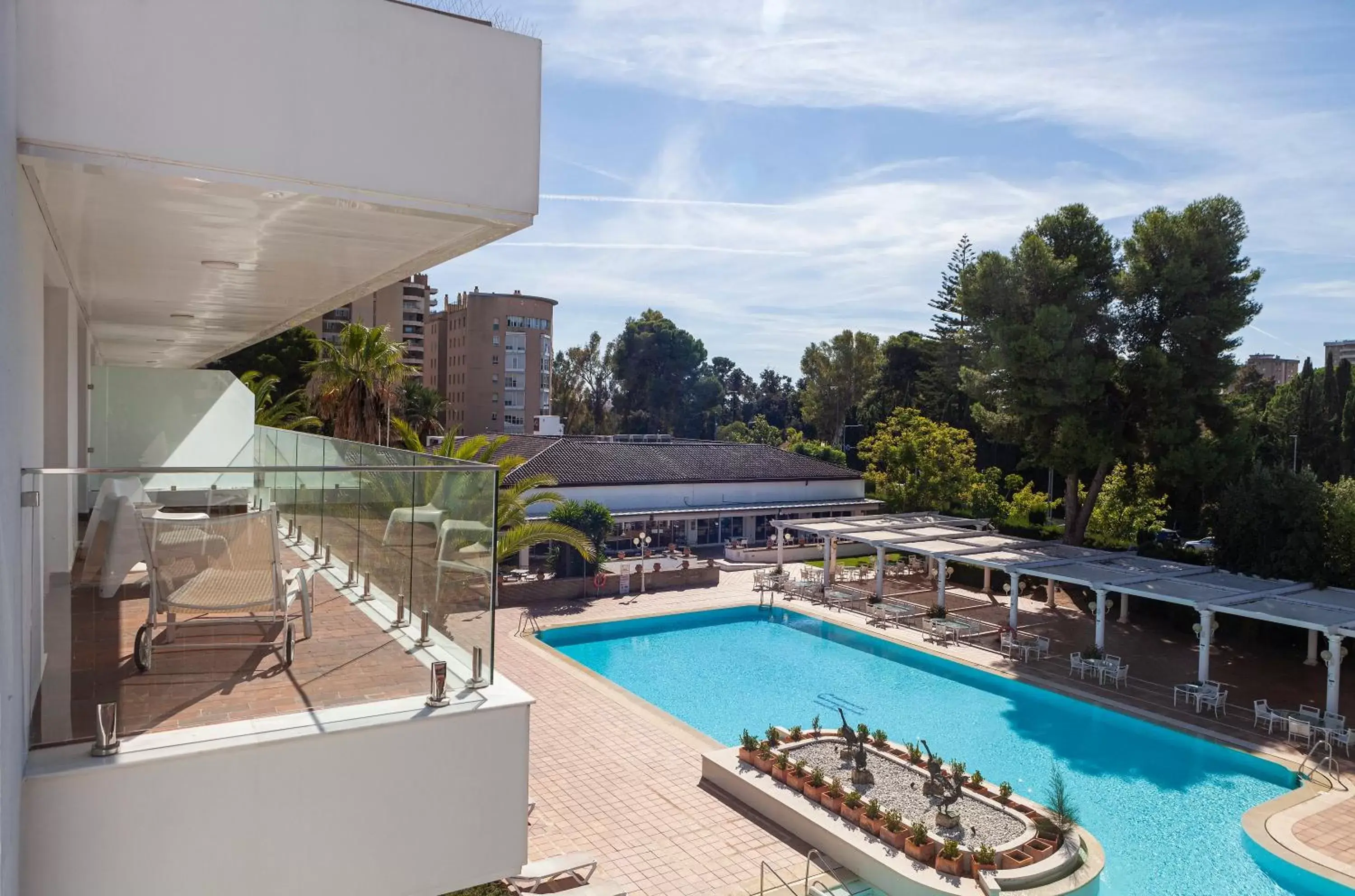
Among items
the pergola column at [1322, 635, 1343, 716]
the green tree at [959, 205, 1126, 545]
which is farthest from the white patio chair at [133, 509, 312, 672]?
the green tree at [959, 205, 1126, 545]

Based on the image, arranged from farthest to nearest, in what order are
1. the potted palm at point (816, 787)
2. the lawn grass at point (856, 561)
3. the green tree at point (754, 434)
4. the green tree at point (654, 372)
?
the green tree at point (654, 372) < the green tree at point (754, 434) < the lawn grass at point (856, 561) < the potted palm at point (816, 787)

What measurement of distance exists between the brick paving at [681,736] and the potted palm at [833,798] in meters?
0.72

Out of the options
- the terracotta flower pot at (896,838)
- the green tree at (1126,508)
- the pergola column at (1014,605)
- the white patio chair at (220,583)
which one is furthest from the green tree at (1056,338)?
the white patio chair at (220,583)

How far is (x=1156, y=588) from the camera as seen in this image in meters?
19.1

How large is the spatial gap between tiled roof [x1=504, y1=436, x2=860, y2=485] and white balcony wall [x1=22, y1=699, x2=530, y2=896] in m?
25.5

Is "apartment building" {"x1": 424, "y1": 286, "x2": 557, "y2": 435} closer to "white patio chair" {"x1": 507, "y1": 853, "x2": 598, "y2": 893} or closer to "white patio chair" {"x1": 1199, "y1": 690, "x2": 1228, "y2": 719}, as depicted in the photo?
"white patio chair" {"x1": 1199, "y1": 690, "x2": 1228, "y2": 719}

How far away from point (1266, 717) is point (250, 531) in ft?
57.8

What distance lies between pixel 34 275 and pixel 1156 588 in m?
20.4

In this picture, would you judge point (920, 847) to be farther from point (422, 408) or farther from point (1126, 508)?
point (422, 408)

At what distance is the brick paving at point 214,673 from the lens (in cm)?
419

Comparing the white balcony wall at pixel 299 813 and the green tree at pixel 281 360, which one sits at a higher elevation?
the green tree at pixel 281 360

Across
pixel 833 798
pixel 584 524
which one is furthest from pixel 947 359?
pixel 833 798

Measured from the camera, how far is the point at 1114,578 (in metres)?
20.1

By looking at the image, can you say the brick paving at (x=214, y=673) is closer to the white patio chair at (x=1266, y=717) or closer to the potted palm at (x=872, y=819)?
the potted palm at (x=872, y=819)
